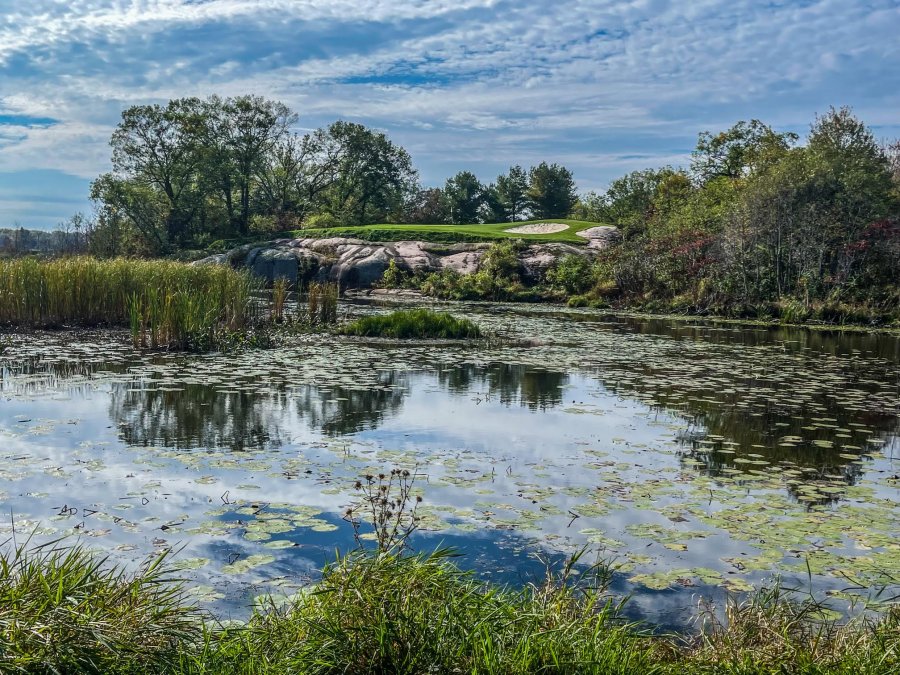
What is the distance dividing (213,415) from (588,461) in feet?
14.1

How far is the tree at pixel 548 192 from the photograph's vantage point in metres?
64.6

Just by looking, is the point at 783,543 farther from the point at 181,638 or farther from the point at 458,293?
the point at 458,293

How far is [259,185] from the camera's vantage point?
5703 cm

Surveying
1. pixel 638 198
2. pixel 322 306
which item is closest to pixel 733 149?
pixel 638 198

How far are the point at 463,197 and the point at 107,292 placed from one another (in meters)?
49.1

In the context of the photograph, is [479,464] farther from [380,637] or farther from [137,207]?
[137,207]

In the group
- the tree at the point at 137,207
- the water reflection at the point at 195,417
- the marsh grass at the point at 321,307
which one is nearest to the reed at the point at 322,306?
the marsh grass at the point at 321,307

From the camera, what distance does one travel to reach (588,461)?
7148 millimetres

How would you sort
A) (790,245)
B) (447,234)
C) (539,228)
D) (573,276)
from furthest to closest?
(539,228) < (447,234) < (573,276) < (790,245)

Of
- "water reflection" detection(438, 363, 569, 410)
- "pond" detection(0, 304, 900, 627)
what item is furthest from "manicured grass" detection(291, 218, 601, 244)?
"pond" detection(0, 304, 900, 627)

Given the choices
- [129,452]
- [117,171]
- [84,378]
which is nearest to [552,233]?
[117,171]

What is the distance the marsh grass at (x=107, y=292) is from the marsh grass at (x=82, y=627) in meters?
11.8

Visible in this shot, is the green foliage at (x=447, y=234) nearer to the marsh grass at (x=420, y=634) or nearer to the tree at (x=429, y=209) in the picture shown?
the tree at (x=429, y=209)

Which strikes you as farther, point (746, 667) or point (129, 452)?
point (129, 452)
